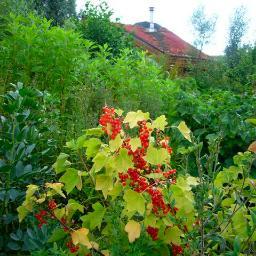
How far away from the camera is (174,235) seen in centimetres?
207

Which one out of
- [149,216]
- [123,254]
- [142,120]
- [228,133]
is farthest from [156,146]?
[228,133]

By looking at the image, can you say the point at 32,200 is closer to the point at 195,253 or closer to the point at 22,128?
the point at 22,128

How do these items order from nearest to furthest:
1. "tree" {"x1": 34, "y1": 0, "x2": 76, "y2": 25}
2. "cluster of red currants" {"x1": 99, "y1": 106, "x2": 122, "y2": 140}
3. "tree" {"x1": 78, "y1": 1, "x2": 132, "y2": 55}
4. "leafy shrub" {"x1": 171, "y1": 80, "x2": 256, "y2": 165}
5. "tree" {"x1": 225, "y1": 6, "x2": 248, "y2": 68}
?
"cluster of red currants" {"x1": 99, "y1": 106, "x2": 122, "y2": 140}, "leafy shrub" {"x1": 171, "y1": 80, "x2": 256, "y2": 165}, "tree" {"x1": 78, "y1": 1, "x2": 132, "y2": 55}, "tree" {"x1": 34, "y1": 0, "x2": 76, "y2": 25}, "tree" {"x1": 225, "y1": 6, "x2": 248, "y2": 68}

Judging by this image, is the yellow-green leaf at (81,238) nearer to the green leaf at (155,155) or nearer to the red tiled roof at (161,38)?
the green leaf at (155,155)

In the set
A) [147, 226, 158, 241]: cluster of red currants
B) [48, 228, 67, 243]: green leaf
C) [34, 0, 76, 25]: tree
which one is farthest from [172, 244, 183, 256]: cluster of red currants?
[34, 0, 76, 25]: tree

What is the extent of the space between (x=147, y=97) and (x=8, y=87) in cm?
145

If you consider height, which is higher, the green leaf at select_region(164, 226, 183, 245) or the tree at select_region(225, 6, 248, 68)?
the tree at select_region(225, 6, 248, 68)

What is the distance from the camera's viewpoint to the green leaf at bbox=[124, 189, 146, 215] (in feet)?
6.32

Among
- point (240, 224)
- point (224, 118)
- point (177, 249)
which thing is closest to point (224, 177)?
point (240, 224)

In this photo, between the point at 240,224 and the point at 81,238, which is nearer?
the point at 81,238

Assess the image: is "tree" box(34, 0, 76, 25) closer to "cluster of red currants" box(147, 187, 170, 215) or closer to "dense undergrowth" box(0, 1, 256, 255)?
"dense undergrowth" box(0, 1, 256, 255)

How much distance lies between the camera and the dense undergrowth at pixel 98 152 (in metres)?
2.00

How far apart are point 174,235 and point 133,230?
25 cm

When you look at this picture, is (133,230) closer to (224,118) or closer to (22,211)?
(22,211)
